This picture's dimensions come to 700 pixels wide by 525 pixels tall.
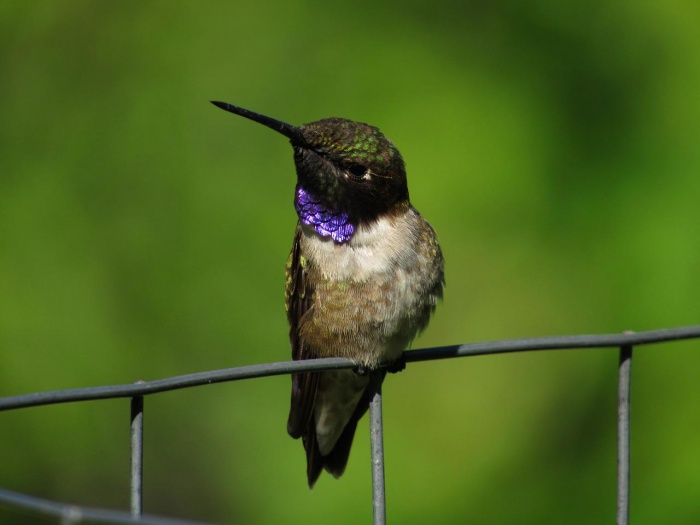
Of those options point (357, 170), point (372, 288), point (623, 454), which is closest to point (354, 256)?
point (372, 288)

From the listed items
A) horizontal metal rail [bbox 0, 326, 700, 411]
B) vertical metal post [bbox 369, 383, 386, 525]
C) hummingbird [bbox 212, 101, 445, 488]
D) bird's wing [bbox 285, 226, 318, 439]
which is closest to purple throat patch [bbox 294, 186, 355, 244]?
hummingbird [bbox 212, 101, 445, 488]

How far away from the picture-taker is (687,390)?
429 cm

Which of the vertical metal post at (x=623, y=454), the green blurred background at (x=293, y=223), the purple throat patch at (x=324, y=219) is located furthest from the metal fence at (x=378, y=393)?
the green blurred background at (x=293, y=223)

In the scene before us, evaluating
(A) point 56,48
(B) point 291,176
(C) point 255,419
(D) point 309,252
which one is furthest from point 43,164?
(D) point 309,252

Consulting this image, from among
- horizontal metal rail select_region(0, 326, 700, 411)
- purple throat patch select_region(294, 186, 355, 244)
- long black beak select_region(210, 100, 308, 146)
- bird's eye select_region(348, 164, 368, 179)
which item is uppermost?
long black beak select_region(210, 100, 308, 146)

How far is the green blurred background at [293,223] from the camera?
4.34 meters

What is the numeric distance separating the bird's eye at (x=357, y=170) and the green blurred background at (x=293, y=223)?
1.42 m

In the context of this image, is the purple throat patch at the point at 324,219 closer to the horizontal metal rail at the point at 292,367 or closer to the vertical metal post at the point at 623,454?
the horizontal metal rail at the point at 292,367

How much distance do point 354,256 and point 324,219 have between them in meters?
0.18

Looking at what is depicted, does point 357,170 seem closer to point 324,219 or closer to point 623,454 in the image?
point 324,219

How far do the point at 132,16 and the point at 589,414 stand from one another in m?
2.87

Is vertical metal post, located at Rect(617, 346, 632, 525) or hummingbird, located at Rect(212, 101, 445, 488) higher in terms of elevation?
hummingbird, located at Rect(212, 101, 445, 488)

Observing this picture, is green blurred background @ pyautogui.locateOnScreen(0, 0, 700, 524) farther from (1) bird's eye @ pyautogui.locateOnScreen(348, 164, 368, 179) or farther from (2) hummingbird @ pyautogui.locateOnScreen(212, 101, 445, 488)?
(1) bird's eye @ pyautogui.locateOnScreen(348, 164, 368, 179)

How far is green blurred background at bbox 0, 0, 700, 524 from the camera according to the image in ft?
14.2
